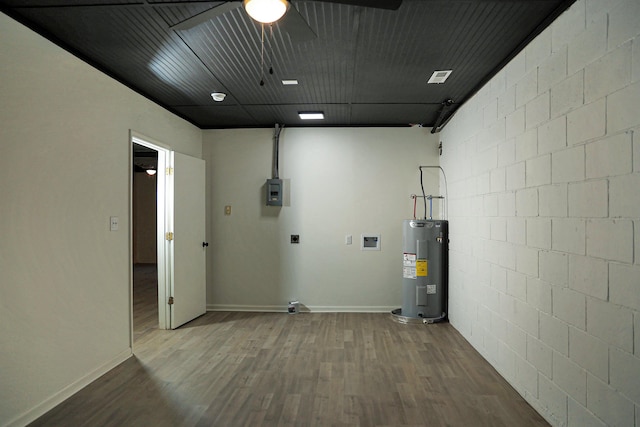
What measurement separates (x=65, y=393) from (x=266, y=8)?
2887 mm

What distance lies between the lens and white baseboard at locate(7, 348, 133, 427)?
2.38 meters

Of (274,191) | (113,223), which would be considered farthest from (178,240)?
(274,191)

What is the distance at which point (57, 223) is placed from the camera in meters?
2.69

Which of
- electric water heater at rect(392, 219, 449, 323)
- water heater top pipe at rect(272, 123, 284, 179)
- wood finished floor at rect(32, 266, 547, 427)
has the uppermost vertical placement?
water heater top pipe at rect(272, 123, 284, 179)

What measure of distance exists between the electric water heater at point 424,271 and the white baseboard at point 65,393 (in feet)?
10.4

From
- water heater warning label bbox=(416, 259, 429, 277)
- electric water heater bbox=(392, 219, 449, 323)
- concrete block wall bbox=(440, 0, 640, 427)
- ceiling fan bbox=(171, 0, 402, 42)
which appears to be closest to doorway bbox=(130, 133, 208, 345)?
ceiling fan bbox=(171, 0, 402, 42)

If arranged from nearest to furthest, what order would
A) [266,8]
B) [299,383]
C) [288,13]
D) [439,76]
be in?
[266,8] < [288,13] < [299,383] < [439,76]

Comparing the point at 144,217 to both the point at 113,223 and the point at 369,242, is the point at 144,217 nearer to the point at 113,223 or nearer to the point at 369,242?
the point at 369,242

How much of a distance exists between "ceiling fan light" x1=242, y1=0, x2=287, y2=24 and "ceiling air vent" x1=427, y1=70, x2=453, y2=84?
1977mm

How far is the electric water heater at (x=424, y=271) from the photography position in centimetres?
478

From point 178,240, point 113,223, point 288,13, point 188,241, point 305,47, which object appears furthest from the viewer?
point 188,241

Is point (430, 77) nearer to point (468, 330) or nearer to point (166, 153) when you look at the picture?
point (468, 330)

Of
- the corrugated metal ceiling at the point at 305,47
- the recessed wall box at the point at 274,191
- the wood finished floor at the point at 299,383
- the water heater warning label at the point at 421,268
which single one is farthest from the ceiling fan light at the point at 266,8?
the water heater warning label at the point at 421,268

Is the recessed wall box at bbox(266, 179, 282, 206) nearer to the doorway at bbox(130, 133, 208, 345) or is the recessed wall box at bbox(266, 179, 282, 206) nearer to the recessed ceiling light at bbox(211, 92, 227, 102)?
the doorway at bbox(130, 133, 208, 345)
